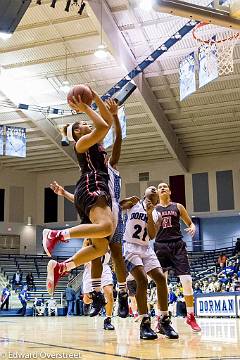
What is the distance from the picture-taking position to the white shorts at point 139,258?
16.2ft

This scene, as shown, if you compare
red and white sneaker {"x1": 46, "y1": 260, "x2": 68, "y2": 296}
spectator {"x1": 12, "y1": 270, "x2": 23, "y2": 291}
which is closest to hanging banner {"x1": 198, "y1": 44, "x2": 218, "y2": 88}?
red and white sneaker {"x1": 46, "y1": 260, "x2": 68, "y2": 296}

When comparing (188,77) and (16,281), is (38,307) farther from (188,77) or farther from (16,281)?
(188,77)

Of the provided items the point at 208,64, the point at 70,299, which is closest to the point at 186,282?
the point at 208,64

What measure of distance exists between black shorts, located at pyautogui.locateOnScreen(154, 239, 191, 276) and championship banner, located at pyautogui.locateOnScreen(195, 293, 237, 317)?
7.01 m

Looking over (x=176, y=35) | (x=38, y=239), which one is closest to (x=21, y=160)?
(x=38, y=239)

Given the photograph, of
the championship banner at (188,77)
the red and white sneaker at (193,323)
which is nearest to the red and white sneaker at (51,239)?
the red and white sneaker at (193,323)

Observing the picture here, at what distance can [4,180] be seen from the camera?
29891 mm

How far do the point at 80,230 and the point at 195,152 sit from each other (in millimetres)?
23619

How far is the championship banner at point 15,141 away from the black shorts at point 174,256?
13134 mm

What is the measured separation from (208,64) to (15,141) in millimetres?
9069

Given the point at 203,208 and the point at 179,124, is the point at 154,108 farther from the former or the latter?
the point at 203,208

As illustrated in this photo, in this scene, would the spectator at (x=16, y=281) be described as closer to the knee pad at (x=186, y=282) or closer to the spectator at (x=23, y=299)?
the spectator at (x=23, y=299)

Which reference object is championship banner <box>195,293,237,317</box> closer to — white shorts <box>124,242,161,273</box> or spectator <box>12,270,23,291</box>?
white shorts <box>124,242,161,273</box>

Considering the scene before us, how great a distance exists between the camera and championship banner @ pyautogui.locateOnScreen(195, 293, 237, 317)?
41.2 ft
